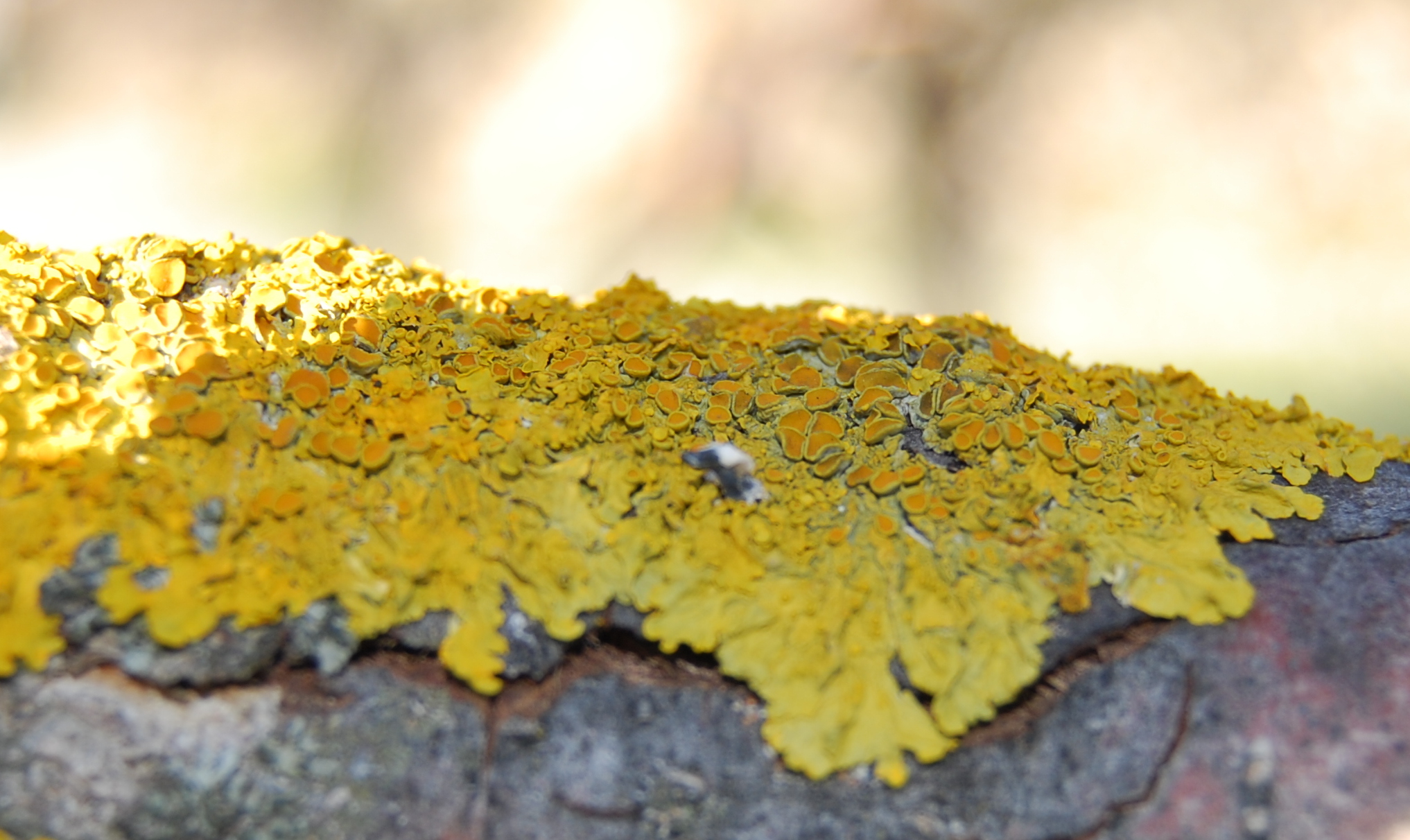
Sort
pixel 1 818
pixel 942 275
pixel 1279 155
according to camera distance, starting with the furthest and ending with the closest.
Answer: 1. pixel 942 275
2. pixel 1279 155
3. pixel 1 818

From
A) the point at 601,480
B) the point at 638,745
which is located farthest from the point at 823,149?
the point at 638,745

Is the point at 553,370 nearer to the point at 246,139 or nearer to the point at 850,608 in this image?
the point at 850,608

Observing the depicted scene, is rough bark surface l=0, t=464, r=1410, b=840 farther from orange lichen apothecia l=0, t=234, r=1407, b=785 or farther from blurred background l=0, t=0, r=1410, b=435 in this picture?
blurred background l=0, t=0, r=1410, b=435

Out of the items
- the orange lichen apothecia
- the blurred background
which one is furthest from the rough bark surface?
the blurred background

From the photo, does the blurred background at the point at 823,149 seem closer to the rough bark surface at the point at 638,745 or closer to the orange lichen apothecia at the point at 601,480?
the orange lichen apothecia at the point at 601,480

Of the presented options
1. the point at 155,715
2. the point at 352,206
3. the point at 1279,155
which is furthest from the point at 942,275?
the point at 155,715

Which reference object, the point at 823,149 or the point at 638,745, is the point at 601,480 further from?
the point at 823,149
